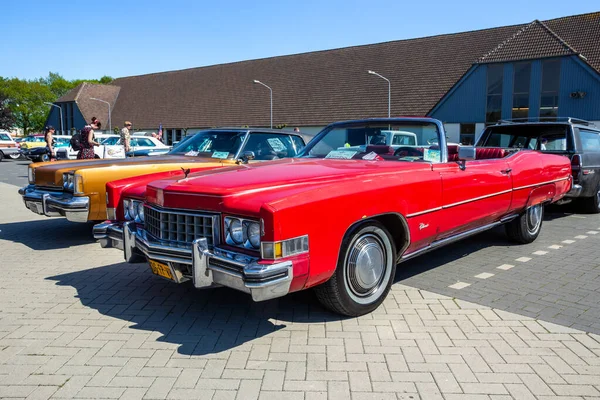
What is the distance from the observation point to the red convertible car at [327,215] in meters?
3.36

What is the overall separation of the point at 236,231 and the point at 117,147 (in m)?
10.9

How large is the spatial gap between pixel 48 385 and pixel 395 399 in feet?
6.89

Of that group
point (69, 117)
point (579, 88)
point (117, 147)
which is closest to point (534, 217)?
point (117, 147)

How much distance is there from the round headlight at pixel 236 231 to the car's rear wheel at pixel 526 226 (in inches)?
178

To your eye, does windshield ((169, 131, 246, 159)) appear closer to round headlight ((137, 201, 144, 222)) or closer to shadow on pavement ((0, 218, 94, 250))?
shadow on pavement ((0, 218, 94, 250))

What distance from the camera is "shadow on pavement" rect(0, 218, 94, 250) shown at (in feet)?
23.3

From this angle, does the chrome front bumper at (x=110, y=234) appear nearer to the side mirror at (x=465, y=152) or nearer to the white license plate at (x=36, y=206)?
the white license plate at (x=36, y=206)

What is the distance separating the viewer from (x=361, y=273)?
3.96 metres

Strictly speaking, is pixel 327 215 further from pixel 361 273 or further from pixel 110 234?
pixel 110 234

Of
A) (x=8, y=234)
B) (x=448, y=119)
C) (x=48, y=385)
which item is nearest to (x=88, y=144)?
(x=8, y=234)

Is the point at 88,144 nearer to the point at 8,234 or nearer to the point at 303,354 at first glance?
the point at 8,234

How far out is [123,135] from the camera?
1491cm

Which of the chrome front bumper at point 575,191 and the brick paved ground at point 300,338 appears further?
the chrome front bumper at point 575,191

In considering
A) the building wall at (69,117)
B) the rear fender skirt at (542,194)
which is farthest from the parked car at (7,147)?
the rear fender skirt at (542,194)
